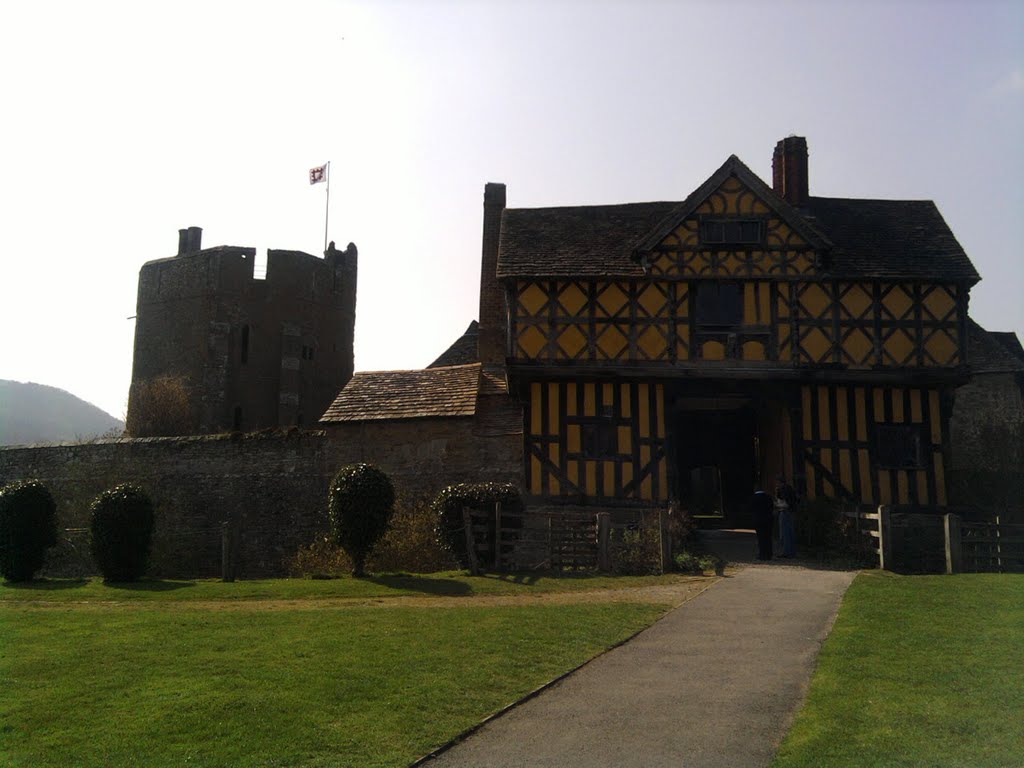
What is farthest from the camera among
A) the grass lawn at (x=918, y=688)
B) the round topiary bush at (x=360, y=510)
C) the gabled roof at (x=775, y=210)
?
the gabled roof at (x=775, y=210)

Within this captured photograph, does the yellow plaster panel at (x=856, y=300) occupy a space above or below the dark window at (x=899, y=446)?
above

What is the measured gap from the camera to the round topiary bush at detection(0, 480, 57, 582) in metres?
15.9

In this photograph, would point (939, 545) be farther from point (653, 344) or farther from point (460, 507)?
point (460, 507)

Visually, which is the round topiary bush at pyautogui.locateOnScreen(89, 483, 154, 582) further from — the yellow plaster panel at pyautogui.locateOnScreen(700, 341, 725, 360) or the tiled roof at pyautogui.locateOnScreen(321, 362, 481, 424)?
the yellow plaster panel at pyautogui.locateOnScreen(700, 341, 725, 360)

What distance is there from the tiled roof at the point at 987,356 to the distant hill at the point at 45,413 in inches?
2004

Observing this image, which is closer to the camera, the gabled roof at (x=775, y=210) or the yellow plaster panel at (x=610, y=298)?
the gabled roof at (x=775, y=210)

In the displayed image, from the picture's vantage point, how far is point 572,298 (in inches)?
803

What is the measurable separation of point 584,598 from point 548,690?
5.18 m

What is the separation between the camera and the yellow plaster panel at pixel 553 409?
19858 millimetres

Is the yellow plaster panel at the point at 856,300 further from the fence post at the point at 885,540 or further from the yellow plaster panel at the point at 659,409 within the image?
the fence post at the point at 885,540

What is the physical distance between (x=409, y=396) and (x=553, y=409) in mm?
4067

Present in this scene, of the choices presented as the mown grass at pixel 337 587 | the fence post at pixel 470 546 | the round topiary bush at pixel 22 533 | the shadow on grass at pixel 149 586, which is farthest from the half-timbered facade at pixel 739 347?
the round topiary bush at pixel 22 533

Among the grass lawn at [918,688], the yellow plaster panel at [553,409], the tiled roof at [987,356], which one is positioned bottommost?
the grass lawn at [918,688]

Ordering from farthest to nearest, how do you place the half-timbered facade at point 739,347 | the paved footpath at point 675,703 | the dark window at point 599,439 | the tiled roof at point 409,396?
1. the tiled roof at point 409,396
2. the dark window at point 599,439
3. the half-timbered facade at point 739,347
4. the paved footpath at point 675,703
